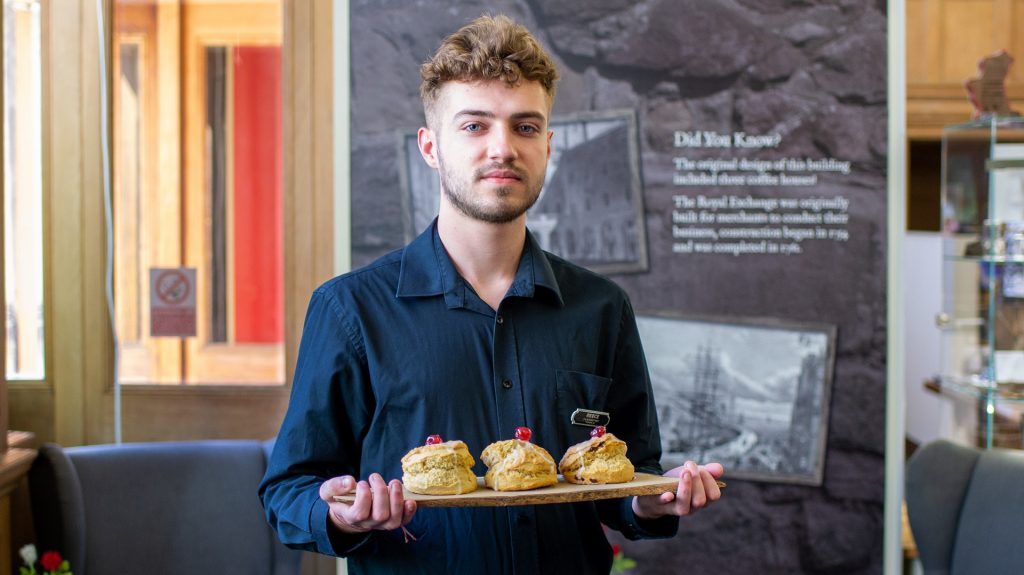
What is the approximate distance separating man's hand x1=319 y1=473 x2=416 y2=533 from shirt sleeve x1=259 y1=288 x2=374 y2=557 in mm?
143

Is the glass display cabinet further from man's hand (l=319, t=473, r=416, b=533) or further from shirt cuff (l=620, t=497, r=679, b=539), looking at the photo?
man's hand (l=319, t=473, r=416, b=533)

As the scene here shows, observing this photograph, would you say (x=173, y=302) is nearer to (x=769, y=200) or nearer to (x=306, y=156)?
(x=306, y=156)

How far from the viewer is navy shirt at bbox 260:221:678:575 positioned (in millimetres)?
1411

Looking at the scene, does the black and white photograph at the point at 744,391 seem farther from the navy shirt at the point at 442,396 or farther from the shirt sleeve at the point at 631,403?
the navy shirt at the point at 442,396

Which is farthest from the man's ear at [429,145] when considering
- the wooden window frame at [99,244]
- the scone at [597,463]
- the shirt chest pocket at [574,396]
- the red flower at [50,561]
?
the red flower at [50,561]

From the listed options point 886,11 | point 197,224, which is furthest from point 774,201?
point 197,224

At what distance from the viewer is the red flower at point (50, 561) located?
212 cm

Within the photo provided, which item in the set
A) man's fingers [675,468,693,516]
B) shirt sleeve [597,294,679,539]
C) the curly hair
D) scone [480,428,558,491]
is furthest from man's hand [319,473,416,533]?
the curly hair

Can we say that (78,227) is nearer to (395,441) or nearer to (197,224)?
(197,224)

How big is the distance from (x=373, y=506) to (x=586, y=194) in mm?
1578

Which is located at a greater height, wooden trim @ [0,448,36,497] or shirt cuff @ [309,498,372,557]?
shirt cuff @ [309,498,372,557]

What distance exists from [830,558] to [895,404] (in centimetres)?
45

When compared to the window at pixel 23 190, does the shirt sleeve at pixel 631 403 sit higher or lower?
lower

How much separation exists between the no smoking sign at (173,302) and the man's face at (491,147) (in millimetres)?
1516
